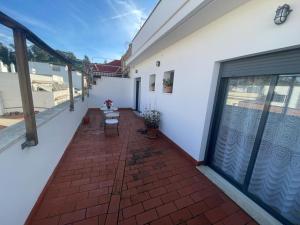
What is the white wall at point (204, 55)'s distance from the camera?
4.68 feet

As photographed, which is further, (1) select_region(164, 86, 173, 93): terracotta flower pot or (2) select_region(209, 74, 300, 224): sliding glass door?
(1) select_region(164, 86, 173, 93): terracotta flower pot

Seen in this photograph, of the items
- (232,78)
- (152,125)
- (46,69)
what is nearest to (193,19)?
(232,78)

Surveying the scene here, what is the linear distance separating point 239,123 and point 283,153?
60 centimetres

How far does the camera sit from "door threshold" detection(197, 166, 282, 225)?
1.60 metres

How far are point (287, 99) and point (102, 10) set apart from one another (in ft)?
20.0

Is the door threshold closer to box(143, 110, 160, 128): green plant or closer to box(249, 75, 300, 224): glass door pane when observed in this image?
box(249, 75, 300, 224): glass door pane

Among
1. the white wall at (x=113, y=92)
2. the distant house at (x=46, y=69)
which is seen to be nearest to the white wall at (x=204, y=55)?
Answer: the distant house at (x=46, y=69)

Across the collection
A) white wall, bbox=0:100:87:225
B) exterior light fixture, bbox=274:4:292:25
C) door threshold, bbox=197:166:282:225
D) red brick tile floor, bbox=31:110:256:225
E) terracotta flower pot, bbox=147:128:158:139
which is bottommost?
red brick tile floor, bbox=31:110:256:225

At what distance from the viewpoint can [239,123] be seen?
2.01 meters

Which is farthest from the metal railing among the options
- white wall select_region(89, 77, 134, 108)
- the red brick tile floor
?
white wall select_region(89, 77, 134, 108)

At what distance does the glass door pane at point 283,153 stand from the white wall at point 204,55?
1.73ft

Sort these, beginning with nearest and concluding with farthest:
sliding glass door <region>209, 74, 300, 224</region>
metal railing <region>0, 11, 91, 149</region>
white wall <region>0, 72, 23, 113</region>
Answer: metal railing <region>0, 11, 91, 149</region>
white wall <region>0, 72, 23, 113</region>
sliding glass door <region>209, 74, 300, 224</region>

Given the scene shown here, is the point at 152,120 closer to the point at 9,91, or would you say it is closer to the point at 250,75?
the point at 250,75

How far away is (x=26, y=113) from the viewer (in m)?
1.32
